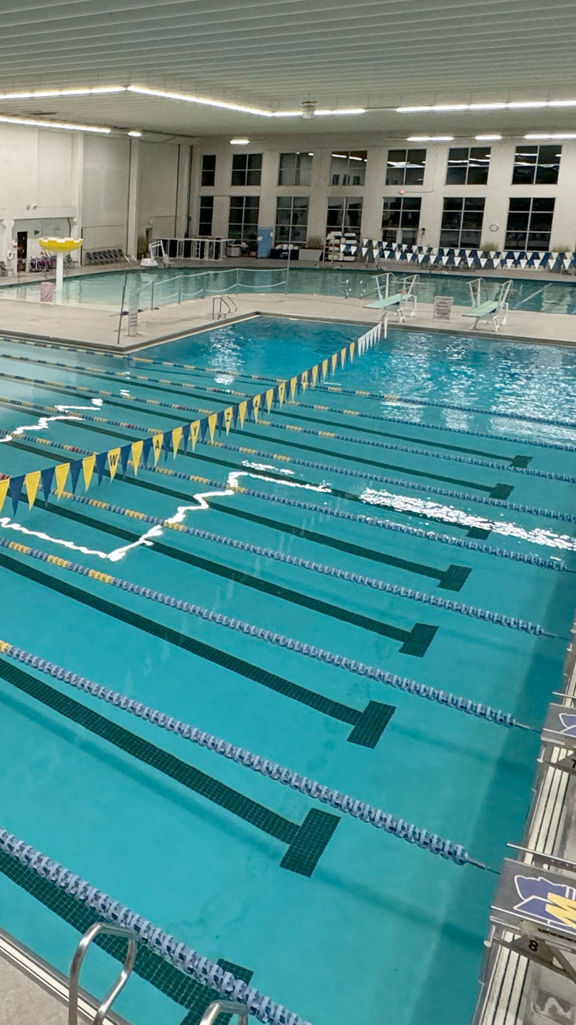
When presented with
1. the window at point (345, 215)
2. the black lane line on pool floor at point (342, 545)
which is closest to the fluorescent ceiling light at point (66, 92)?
the black lane line on pool floor at point (342, 545)

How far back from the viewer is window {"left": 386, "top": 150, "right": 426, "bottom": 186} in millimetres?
32156

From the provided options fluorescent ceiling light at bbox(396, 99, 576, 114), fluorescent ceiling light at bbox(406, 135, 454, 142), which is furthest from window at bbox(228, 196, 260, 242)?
fluorescent ceiling light at bbox(396, 99, 576, 114)

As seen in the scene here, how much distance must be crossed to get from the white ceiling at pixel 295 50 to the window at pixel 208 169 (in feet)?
53.5

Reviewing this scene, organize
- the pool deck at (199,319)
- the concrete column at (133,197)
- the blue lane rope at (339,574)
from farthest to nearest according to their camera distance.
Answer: the concrete column at (133,197), the pool deck at (199,319), the blue lane rope at (339,574)

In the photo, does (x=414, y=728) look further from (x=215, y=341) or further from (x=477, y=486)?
(x=215, y=341)

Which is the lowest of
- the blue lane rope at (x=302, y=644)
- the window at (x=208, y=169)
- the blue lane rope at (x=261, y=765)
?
the blue lane rope at (x=261, y=765)

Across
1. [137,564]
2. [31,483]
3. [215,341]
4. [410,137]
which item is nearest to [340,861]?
[137,564]

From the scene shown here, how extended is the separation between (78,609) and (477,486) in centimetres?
461

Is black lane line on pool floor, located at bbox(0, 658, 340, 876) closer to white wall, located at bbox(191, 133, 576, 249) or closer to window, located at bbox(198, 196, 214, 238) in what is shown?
white wall, located at bbox(191, 133, 576, 249)

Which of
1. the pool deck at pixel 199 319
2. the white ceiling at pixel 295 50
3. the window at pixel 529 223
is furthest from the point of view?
the window at pixel 529 223

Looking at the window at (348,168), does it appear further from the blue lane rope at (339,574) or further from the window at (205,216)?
the blue lane rope at (339,574)

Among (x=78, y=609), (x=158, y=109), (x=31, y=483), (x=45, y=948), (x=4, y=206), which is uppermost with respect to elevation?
(x=158, y=109)

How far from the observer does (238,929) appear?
328 centimetres

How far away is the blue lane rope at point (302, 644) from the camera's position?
470cm
